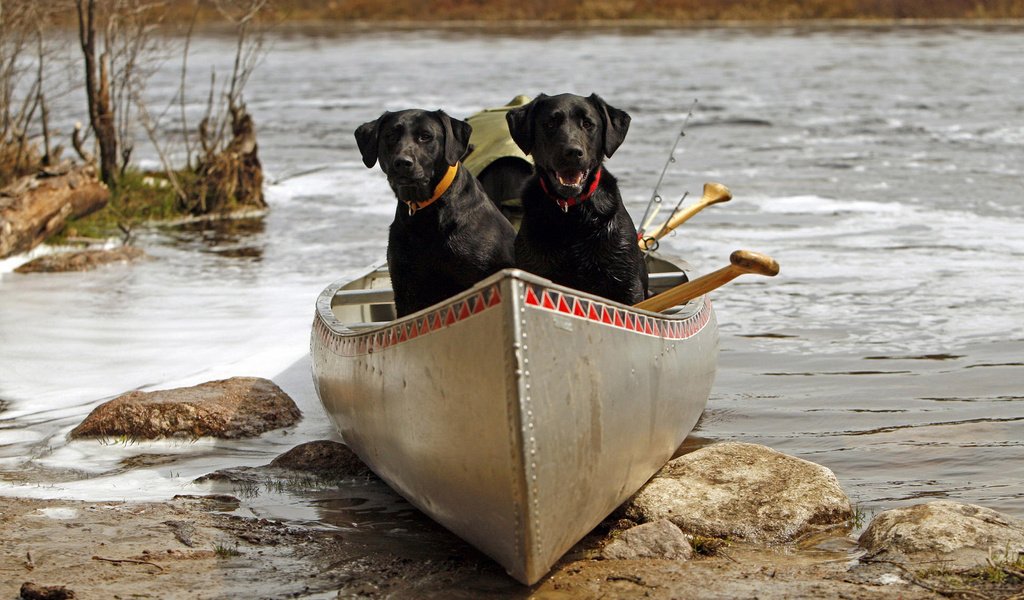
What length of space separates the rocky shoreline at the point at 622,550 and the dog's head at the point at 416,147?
1562 millimetres

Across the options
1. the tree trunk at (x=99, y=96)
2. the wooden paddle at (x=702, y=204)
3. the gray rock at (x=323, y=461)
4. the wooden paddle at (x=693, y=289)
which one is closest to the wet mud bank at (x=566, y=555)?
the gray rock at (x=323, y=461)

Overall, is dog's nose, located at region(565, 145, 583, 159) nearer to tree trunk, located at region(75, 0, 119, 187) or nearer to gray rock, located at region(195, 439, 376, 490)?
gray rock, located at region(195, 439, 376, 490)

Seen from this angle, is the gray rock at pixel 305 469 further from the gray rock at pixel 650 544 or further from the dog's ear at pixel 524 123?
the dog's ear at pixel 524 123

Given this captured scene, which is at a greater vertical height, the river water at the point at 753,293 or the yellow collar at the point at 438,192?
the yellow collar at the point at 438,192

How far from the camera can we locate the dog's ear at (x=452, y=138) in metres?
6.12

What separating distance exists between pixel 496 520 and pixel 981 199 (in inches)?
Answer: 491

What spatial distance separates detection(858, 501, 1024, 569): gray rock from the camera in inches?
211

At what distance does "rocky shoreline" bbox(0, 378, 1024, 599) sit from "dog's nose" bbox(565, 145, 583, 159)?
1.59 m

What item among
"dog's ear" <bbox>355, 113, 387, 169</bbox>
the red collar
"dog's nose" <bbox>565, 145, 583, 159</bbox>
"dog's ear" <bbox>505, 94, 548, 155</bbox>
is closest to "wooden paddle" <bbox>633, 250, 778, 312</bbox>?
the red collar

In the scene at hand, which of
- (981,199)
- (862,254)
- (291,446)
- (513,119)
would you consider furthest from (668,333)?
(981,199)

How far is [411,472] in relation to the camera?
224 inches

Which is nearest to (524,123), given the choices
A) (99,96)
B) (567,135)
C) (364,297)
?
(567,135)

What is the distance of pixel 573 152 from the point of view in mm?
5773

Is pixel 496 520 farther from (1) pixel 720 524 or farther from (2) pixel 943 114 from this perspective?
(2) pixel 943 114
